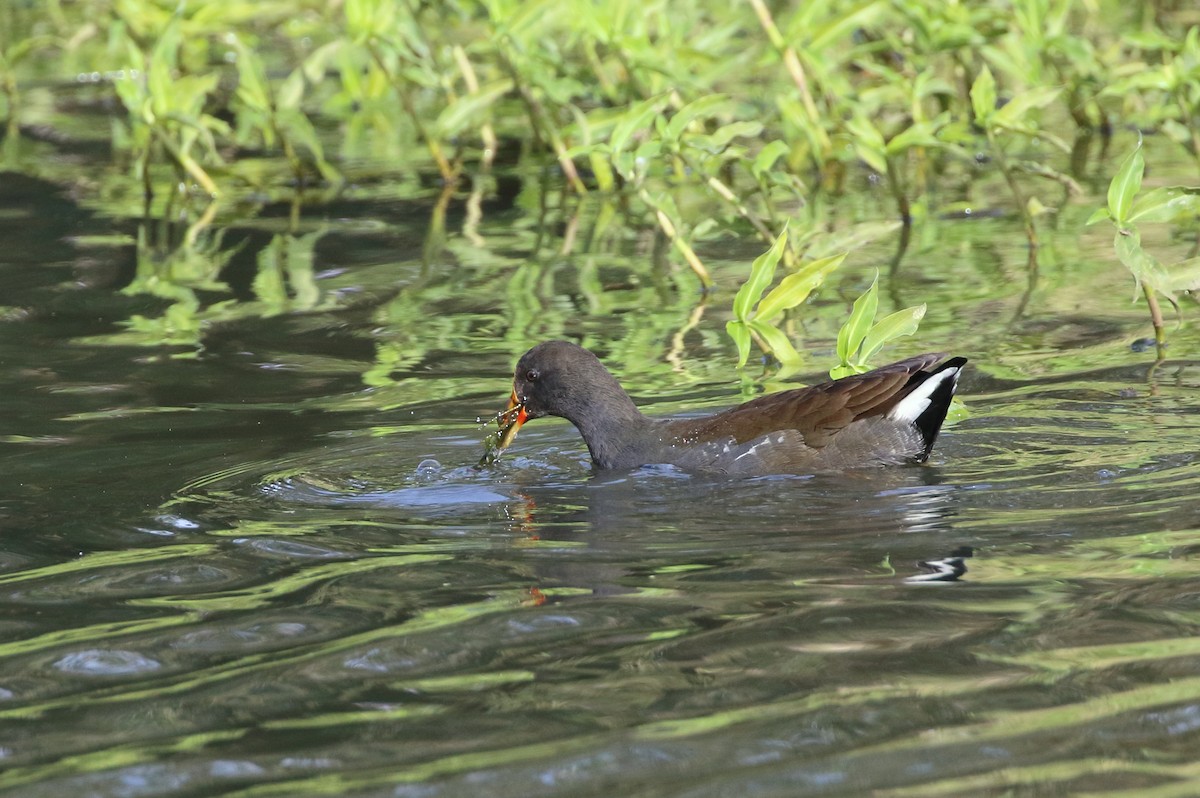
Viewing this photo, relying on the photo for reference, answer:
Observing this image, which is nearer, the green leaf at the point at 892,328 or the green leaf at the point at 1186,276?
the green leaf at the point at 892,328

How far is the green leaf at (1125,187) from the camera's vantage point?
239 inches

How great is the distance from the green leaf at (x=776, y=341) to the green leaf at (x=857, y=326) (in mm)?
364

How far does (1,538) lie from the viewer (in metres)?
4.87

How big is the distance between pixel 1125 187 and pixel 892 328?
3.80ft

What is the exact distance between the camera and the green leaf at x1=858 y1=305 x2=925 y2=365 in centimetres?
556

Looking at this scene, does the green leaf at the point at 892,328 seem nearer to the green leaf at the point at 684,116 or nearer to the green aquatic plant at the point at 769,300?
the green aquatic plant at the point at 769,300

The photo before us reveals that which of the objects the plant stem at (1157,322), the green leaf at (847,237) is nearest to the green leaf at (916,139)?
the green leaf at (847,237)

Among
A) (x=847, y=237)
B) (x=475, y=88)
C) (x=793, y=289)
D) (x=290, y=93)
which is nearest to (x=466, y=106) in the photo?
(x=475, y=88)

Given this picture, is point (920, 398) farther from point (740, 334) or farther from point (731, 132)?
point (731, 132)

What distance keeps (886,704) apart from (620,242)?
603cm

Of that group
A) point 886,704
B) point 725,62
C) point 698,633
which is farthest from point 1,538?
point 725,62

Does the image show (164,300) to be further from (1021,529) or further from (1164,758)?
(1164,758)

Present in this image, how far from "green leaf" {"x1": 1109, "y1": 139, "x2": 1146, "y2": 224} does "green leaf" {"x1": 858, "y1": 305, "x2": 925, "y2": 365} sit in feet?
3.34

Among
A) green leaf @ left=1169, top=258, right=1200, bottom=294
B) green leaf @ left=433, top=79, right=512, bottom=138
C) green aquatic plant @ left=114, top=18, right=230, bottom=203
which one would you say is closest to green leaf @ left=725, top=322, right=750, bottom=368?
green leaf @ left=1169, top=258, right=1200, bottom=294
